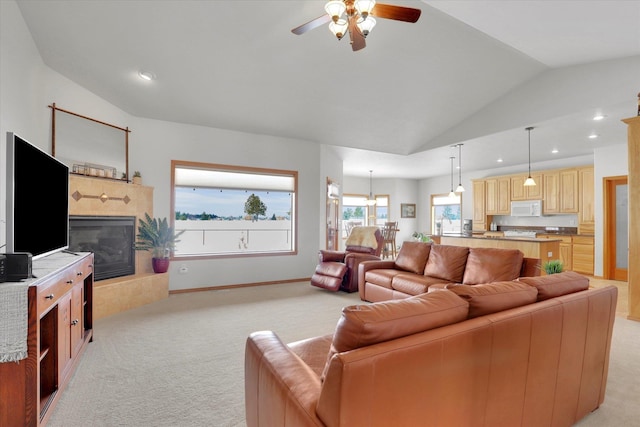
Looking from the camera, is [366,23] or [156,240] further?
[156,240]

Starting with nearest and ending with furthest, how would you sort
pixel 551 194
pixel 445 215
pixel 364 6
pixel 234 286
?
pixel 364 6 → pixel 234 286 → pixel 551 194 → pixel 445 215

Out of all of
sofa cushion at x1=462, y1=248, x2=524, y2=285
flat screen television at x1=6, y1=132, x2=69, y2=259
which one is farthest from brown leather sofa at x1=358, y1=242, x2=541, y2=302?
flat screen television at x1=6, y1=132, x2=69, y2=259

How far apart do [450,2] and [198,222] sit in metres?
4.55

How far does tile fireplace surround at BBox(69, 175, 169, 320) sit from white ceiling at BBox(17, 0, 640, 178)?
3.91 feet

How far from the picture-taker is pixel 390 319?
1.15m

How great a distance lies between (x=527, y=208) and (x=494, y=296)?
300 inches

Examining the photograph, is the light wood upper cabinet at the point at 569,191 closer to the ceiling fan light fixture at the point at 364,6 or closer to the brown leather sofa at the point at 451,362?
the brown leather sofa at the point at 451,362

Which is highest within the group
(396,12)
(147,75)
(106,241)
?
(147,75)

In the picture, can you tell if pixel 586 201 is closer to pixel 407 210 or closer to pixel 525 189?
pixel 525 189

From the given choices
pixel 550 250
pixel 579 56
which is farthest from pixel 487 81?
pixel 550 250

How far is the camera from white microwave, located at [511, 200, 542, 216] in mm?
7616

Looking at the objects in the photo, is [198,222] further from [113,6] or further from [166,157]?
[113,6]

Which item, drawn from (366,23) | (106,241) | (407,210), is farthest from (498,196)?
(106,241)

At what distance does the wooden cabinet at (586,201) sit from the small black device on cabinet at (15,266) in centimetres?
868
